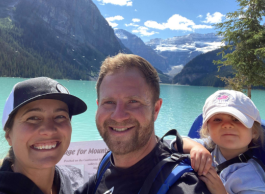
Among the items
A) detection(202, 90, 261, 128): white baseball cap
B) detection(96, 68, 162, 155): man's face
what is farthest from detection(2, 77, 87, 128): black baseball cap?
detection(202, 90, 261, 128): white baseball cap

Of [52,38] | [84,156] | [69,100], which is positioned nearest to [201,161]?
[69,100]

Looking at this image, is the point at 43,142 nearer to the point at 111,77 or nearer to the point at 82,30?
the point at 111,77

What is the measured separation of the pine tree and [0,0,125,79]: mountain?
101522mm

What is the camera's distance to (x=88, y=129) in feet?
49.4

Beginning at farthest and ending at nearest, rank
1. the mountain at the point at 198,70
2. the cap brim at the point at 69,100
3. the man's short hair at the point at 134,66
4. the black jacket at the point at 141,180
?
1. the mountain at the point at 198,70
2. the man's short hair at the point at 134,66
3. the cap brim at the point at 69,100
4. the black jacket at the point at 141,180

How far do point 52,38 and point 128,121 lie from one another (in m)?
159

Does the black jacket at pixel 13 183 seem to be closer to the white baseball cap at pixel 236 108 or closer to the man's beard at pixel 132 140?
the man's beard at pixel 132 140

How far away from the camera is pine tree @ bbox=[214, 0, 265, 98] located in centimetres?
897

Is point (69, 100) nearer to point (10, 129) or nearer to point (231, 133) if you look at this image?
point (10, 129)

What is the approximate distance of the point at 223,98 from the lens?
206 cm

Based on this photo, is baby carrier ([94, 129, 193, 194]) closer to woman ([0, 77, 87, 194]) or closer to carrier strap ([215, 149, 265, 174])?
carrier strap ([215, 149, 265, 174])

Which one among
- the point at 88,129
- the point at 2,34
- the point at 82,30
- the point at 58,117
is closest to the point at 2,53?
the point at 2,34

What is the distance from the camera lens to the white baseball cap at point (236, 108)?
1.90m

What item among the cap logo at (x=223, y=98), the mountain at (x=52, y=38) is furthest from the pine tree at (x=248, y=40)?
the mountain at (x=52, y=38)
